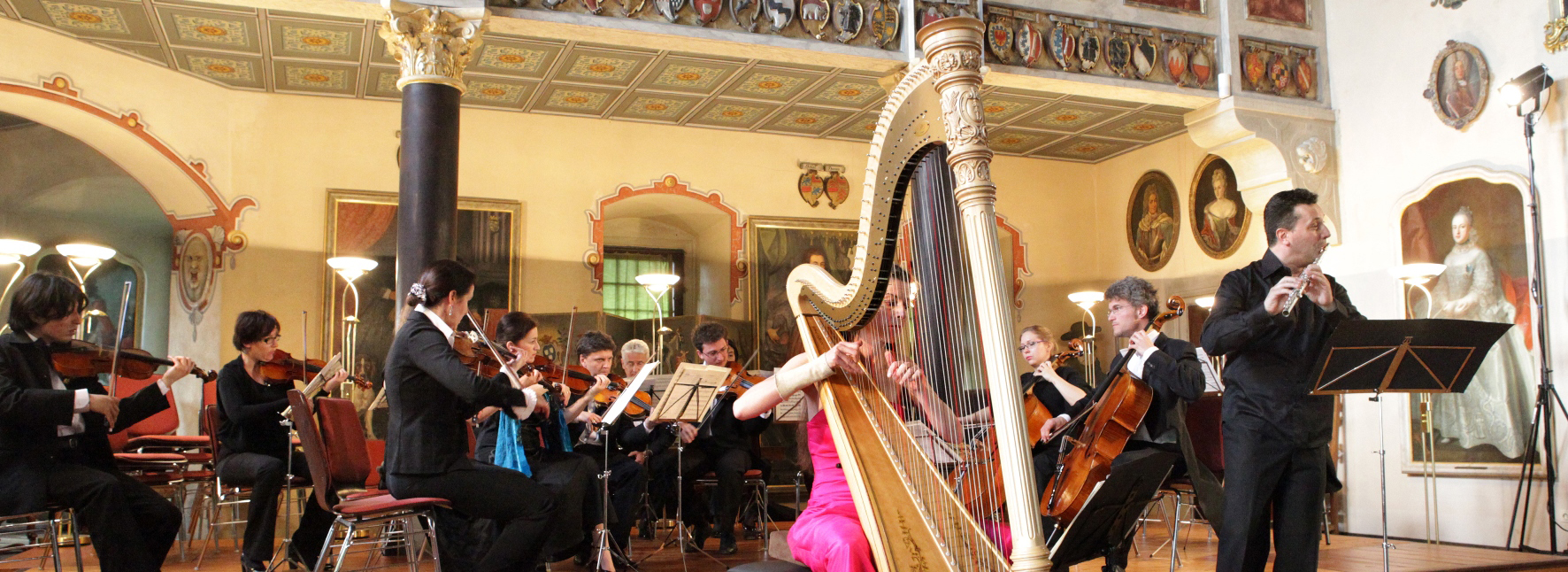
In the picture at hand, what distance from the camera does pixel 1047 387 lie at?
17.4 feet

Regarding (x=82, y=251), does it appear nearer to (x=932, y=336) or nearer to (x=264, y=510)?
(x=264, y=510)

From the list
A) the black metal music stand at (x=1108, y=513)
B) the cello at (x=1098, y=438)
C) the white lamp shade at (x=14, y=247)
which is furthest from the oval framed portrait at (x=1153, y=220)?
the white lamp shade at (x=14, y=247)

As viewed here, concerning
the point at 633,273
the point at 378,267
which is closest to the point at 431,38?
the point at 378,267

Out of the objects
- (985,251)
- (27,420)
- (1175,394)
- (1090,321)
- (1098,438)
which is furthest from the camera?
(1090,321)

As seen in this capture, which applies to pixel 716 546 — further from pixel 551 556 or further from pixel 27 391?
pixel 27 391

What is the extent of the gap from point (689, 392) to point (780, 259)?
5986mm

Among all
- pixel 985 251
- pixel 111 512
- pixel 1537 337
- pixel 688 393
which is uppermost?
pixel 985 251

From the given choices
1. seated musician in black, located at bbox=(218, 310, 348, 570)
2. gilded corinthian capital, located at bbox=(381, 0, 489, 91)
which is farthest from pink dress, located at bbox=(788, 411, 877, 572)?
gilded corinthian capital, located at bbox=(381, 0, 489, 91)

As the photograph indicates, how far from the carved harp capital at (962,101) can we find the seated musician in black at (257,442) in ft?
13.7

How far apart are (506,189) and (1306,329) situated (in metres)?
8.18

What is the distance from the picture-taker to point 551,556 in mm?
4539

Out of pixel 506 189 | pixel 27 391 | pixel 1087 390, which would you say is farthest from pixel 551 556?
pixel 506 189

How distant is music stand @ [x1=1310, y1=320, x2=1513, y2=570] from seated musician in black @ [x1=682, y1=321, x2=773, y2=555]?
3.51 meters

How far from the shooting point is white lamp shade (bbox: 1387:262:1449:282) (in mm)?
7773
